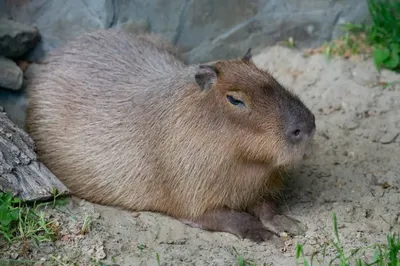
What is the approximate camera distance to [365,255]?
14.0 ft

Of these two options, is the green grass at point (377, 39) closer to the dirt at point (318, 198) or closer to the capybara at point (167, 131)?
the dirt at point (318, 198)

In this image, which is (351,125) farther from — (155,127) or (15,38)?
(15,38)

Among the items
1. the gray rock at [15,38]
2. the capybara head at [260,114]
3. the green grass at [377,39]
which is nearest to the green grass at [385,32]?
the green grass at [377,39]

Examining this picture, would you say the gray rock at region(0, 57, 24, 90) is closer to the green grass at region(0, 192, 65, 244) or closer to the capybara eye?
the green grass at region(0, 192, 65, 244)

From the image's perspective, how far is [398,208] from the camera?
4867 millimetres

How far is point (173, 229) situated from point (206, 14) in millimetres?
2440

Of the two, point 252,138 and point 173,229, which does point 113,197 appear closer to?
point 173,229

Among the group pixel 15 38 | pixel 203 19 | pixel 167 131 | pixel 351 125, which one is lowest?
pixel 167 131

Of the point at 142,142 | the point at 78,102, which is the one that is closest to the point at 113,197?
the point at 142,142

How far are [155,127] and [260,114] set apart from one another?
0.85 metres

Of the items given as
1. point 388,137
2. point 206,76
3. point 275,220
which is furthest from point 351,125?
point 206,76

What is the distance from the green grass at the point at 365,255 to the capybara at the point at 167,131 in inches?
20.4

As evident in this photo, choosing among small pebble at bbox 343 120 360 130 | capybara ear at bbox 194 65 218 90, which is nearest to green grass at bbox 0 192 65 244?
capybara ear at bbox 194 65 218 90

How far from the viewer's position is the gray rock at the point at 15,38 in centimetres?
586
